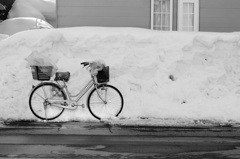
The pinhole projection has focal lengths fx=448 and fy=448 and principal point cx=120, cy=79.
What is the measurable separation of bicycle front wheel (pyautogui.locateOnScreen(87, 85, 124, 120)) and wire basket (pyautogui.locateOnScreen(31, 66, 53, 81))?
1.03 metres

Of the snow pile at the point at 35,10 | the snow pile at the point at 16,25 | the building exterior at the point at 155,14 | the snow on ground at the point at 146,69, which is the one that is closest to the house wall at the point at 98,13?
the building exterior at the point at 155,14

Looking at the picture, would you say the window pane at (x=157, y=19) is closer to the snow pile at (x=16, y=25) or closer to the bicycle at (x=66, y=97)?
the bicycle at (x=66, y=97)

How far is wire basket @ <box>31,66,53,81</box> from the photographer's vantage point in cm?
973

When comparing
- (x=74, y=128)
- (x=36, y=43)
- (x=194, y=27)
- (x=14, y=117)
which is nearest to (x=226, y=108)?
(x=74, y=128)

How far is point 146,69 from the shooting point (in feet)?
41.5

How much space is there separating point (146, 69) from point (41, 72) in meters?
3.80

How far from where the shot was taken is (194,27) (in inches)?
687

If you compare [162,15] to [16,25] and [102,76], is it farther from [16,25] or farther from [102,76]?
[16,25]

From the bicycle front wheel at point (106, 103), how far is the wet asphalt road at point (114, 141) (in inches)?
21.8

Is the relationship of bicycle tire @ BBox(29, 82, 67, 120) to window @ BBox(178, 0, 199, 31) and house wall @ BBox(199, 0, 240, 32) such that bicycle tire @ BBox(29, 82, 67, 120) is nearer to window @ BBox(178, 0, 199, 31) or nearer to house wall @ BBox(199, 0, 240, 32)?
window @ BBox(178, 0, 199, 31)

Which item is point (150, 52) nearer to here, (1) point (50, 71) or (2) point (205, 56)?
(2) point (205, 56)

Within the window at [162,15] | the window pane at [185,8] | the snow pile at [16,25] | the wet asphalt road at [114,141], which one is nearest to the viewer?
the wet asphalt road at [114,141]

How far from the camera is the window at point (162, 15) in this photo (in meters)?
17.5

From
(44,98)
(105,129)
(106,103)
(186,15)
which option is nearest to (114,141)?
(105,129)
